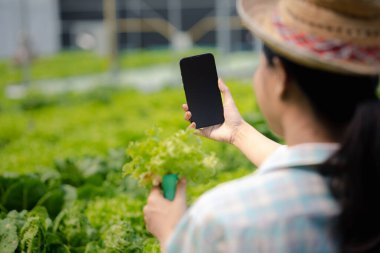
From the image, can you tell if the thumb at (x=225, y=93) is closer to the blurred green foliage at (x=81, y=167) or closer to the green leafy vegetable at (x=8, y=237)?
the blurred green foliage at (x=81, y=167)

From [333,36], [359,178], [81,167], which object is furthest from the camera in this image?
[81,167]

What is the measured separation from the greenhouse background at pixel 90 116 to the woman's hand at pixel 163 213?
0.72 ft

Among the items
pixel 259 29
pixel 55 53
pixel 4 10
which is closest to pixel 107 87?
pixel 4 10

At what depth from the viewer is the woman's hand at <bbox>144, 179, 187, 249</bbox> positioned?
2.16 metres

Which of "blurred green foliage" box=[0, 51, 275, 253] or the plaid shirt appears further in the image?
"blurred green foliage" box=[0, 51, 275, 253]

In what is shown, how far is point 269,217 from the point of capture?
1.90 m

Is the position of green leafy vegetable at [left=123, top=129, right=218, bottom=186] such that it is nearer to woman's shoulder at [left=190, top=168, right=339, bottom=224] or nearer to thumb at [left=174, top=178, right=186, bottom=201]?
thumb at [left=174, top=178, right=186, bottom=201]

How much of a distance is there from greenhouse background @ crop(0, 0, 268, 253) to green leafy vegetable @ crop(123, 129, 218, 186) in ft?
0.13

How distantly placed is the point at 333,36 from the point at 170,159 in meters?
0.55

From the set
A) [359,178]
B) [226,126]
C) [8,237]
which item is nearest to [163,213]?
[359,178]

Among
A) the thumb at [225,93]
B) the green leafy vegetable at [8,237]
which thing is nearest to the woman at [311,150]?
the thumb at [225,93]

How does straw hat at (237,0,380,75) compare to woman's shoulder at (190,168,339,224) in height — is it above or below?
above

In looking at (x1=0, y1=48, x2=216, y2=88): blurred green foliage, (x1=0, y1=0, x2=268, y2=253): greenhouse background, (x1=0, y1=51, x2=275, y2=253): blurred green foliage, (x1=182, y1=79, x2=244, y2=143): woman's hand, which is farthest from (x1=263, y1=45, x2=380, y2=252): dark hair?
(x1=0, y1=48, x2=216, y2=88): blurred green foliage

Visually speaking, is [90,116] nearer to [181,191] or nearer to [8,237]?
[8,237]
